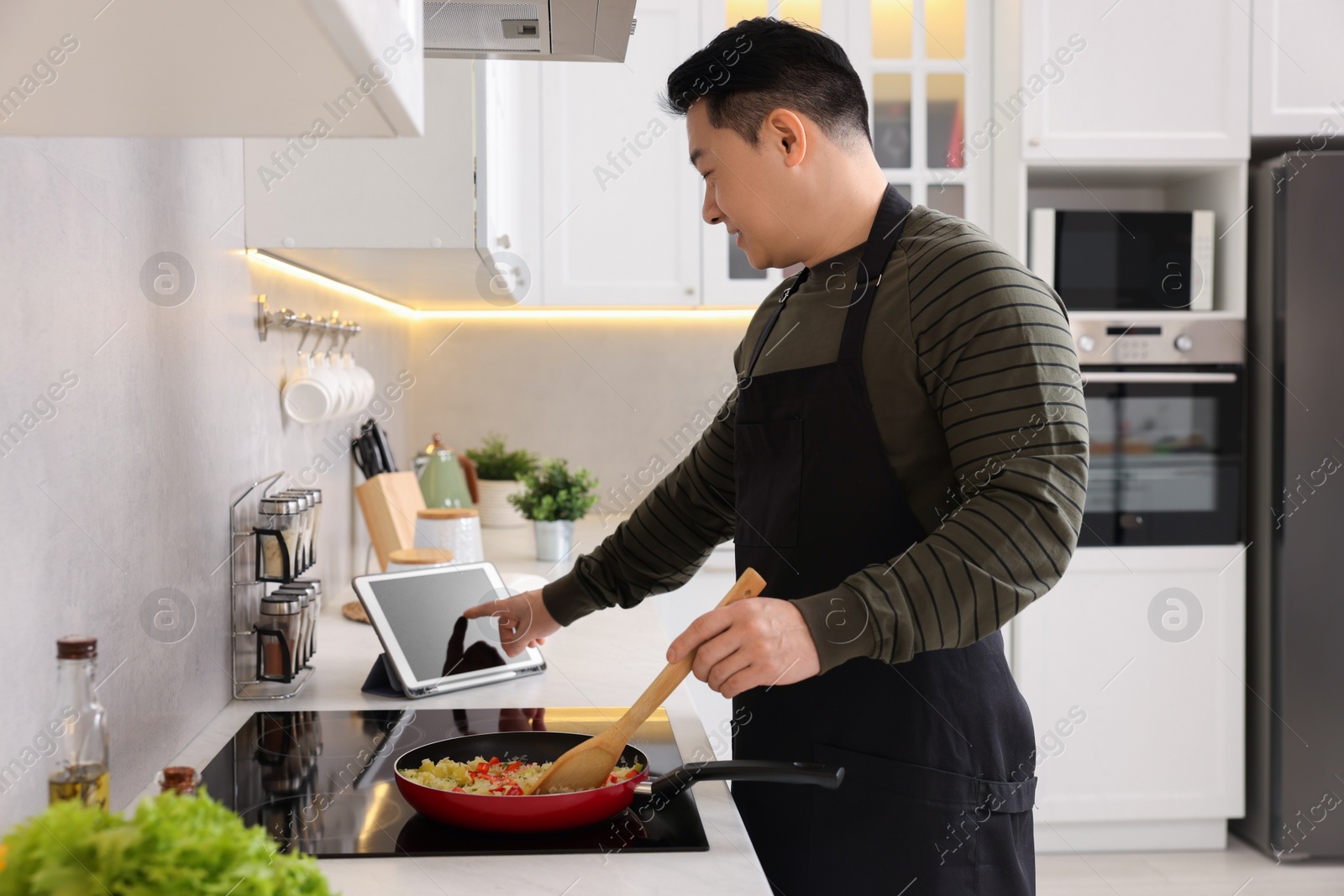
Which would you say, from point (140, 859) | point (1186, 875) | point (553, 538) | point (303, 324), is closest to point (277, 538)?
point (303, 324)

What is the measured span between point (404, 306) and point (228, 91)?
94.0 inches

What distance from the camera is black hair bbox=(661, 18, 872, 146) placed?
3.86ft

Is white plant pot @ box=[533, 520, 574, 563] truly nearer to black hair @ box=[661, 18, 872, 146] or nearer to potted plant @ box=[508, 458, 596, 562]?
potted plant @ box=[508, 458, 596, 562]

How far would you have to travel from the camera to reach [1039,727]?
257 centimetres

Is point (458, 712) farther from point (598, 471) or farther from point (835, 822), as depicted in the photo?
point (598, 471)

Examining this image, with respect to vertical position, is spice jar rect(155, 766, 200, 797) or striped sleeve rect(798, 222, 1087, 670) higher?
striped sleeve rect(798, 222, 1087, 670)

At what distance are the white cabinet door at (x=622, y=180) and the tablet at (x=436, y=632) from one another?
1.42 m

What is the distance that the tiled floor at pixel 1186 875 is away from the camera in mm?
2451

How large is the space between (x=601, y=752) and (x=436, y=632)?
0.53m

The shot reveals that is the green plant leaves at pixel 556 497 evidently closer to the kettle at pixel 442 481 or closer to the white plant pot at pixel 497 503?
the kettle at pixel 442 481

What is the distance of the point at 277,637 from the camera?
4.28 feet

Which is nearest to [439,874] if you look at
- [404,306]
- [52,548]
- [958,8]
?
[52,548]

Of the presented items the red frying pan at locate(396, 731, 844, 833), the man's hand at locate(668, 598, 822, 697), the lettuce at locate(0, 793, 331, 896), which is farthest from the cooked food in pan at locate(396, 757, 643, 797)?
the lettuce at locate(0, 793, 331, 896)

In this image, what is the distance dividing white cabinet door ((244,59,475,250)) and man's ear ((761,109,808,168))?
50 cm
